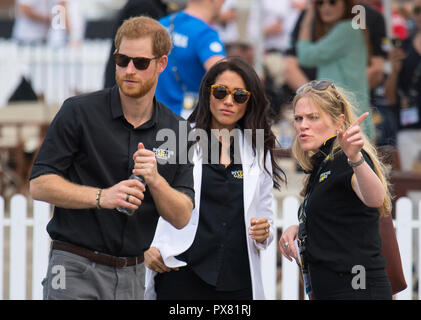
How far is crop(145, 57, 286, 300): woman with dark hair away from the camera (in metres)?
3.90

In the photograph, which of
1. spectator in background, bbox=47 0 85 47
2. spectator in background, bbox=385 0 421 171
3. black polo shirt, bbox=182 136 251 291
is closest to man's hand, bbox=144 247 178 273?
black polo shirt, bbox=182 136 251 291

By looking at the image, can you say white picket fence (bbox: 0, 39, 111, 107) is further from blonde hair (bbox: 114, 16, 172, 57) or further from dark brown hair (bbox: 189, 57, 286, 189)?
blonde hair (bbox: 114, 16, 172, 57)

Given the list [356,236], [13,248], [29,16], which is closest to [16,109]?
[29,16]

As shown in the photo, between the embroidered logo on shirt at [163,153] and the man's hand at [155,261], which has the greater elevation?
the embroidered logo on shirt at [163,153]

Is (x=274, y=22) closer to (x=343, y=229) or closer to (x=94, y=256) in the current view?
(x=343, y=229)

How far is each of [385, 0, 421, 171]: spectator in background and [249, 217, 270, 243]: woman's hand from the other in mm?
3896

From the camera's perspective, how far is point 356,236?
337 centimetres

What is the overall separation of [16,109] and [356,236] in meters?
8.21

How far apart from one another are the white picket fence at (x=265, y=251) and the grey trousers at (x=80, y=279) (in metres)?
2.14

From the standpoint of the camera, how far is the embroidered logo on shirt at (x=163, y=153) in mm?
3340

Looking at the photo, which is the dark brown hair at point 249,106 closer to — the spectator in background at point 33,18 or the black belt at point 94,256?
the black belt at point 94,256

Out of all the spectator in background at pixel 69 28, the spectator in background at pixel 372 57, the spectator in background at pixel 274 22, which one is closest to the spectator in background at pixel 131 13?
the spectator in background at pixel 372 57

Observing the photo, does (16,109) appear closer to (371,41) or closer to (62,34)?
(62,34)
